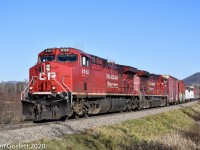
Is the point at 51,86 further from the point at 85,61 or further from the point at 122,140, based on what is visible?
the point at 122,140

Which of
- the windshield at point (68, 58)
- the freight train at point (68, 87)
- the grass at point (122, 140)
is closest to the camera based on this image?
the grass at point (122, 140)

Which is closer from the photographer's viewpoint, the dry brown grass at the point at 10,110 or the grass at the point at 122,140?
the grass at the point at 122,140

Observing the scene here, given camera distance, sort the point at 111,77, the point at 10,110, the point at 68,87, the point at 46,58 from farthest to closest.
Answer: the point at 10,110 → the point at 111,77 → the point at 46,58 → the point at 68,87

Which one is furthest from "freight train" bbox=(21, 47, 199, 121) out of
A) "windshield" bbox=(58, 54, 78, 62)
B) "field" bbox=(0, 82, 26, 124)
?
"field" bbox=(0, 82, 26, 124)

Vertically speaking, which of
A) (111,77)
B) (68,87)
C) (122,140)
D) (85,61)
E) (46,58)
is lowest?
(122,140)

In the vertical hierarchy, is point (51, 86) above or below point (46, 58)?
below

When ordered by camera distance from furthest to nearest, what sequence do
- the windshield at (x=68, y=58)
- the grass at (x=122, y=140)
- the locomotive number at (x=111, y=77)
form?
the locomotive number at (x=111, y=77)
the windshield at (x=68, y=58)
the grass at (x=122, y=140)

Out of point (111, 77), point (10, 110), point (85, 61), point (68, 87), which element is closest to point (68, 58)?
point (85, 61)

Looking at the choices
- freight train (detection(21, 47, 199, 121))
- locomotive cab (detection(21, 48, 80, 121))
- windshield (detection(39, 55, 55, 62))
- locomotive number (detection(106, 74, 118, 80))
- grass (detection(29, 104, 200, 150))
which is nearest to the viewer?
grass (detection(29, 104, 200, 150))

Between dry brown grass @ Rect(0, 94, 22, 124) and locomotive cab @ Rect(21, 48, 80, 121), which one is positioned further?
dry brown grass @ Rect(0, 94, 22, 124)

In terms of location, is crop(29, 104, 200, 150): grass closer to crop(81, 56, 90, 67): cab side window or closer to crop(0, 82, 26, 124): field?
crop(81, 56, 90, 67): cab side window

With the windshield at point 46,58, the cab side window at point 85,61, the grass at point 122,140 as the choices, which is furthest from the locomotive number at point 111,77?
the windshield at point 46,58

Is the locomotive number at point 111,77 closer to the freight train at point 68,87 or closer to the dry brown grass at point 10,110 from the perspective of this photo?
the freight train at point 68,87

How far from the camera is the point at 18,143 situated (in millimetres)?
10703
